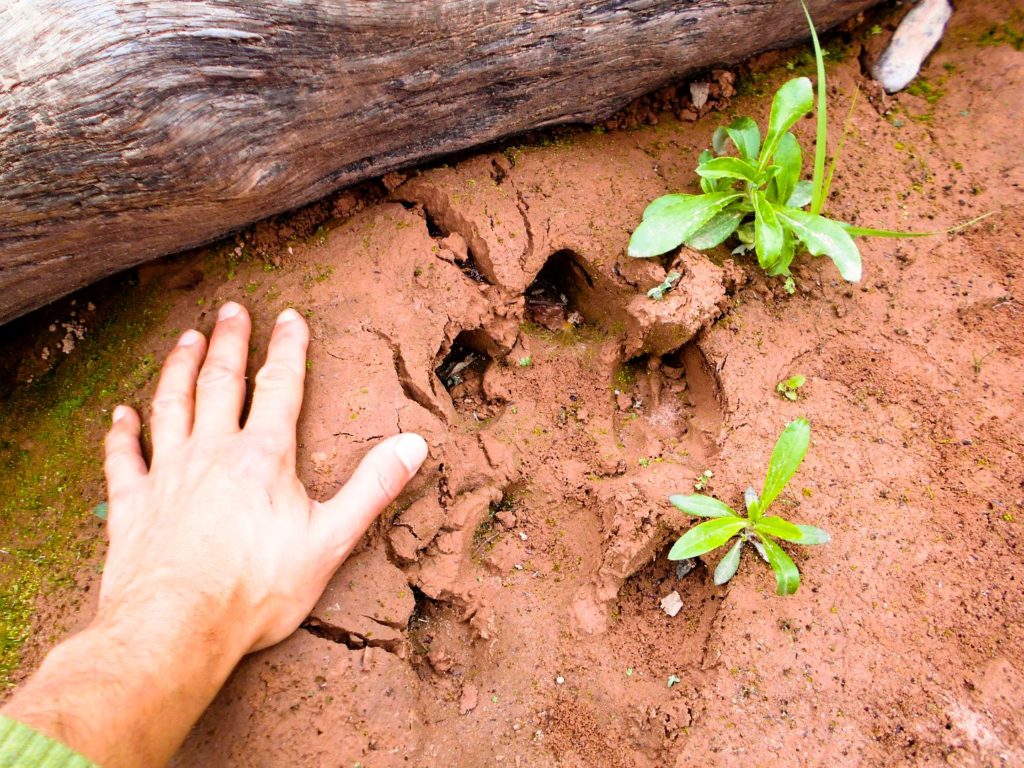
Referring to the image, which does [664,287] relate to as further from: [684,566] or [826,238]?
[684,566]

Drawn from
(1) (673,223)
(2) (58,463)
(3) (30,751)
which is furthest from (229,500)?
(1) (673,223)

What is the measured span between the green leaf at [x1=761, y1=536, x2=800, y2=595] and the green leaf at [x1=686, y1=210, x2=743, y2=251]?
3.48ft

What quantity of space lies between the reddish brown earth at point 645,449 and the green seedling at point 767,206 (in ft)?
0.37

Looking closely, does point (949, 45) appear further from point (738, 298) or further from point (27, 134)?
Result: point (27, 134)

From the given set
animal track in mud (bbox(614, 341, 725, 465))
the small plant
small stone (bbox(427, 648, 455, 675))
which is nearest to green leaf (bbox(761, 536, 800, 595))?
the small plant

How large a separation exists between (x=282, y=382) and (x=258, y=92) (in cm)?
87

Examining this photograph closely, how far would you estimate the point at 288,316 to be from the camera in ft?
7.94

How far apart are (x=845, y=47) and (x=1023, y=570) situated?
212cm

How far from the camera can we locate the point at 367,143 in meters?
2.48

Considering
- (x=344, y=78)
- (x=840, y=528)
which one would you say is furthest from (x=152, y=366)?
(x=840, y=528)

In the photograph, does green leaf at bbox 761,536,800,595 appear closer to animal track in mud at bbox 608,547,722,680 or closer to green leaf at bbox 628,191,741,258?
animal track in mud at bbox 608,547,722,680

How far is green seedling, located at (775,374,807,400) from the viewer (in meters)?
2.46

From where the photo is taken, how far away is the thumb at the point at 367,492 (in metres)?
2.12

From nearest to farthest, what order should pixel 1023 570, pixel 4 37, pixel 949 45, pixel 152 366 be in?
pixel 4 37 < pixel 1023 570 < pixel 152 366 < pixel 949 45
